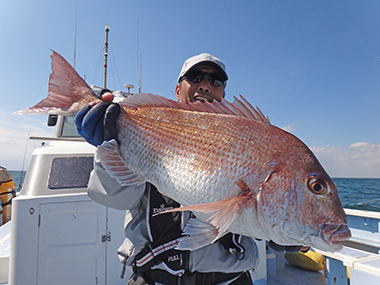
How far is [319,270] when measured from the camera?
189 inches

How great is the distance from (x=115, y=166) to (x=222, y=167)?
672 millimetres

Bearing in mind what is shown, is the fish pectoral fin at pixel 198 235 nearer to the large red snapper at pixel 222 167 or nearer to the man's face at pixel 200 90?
the large red snapper at pixel 222 167

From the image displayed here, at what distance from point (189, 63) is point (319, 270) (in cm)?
489

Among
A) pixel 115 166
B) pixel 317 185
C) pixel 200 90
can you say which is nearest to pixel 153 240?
pixel 115 166

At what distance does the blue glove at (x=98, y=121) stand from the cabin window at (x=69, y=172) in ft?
6.44

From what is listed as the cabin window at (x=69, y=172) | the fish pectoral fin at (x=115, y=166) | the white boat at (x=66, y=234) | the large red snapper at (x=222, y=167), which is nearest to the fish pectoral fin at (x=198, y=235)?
the large red snapper at (x=222, y=167)

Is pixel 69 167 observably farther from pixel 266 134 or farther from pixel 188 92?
pixel 266 134

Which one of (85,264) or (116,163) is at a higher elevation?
(116,163)

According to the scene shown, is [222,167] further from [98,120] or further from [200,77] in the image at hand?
[200,77]

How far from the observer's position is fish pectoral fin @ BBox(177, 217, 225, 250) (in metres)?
1.18

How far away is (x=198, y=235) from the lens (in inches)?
48.1

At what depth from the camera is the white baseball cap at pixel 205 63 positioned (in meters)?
2.12

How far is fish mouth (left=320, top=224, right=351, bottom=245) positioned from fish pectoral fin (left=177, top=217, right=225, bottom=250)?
0.46 m

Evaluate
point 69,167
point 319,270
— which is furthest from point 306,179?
point 319,270
